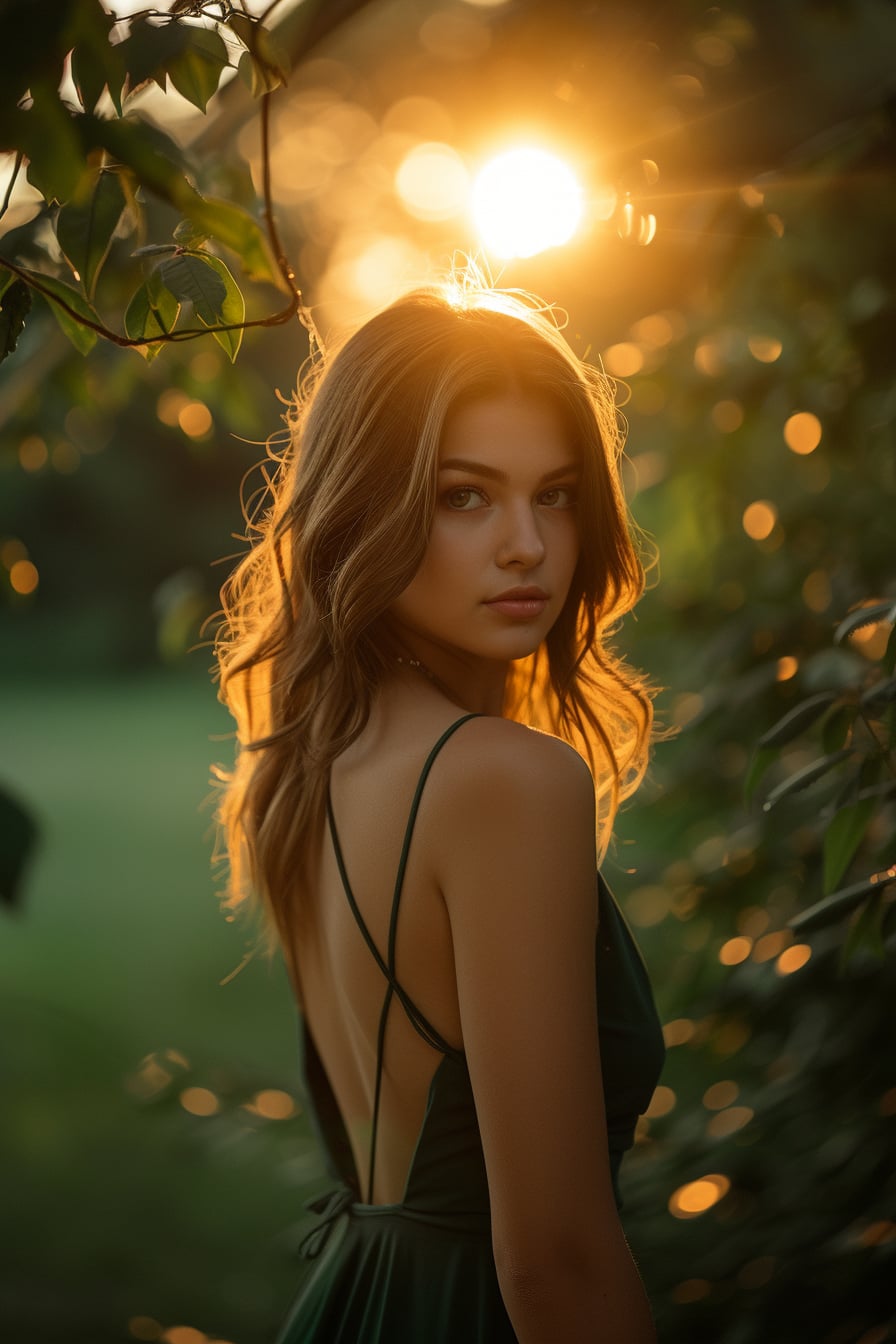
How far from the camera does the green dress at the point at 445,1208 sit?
1.34 meters

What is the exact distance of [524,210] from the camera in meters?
2.00

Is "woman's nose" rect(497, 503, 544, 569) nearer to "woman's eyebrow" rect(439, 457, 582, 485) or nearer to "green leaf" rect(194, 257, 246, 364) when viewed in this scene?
"woman's eyebrow" rect(439, 457, 582, 485)

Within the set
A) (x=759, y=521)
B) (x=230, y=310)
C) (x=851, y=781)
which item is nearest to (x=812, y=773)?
(x=851, y=781)

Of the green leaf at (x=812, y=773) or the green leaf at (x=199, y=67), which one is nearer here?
the green leaf at (x=199, y=67)

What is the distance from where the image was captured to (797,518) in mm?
2688

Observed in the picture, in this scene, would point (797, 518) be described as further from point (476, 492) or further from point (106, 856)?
point (106, 856)

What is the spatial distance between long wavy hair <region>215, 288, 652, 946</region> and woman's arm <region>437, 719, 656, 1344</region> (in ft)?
1.00

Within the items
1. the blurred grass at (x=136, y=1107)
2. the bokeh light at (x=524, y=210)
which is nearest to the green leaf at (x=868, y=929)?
the blurred grass at (x=136, y=1107)

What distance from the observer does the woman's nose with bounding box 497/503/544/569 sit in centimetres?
137

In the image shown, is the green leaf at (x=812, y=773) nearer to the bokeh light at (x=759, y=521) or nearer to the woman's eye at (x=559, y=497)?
the woman's eye at (x=559, y=497)

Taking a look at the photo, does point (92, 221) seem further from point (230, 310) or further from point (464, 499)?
point (464, 499)

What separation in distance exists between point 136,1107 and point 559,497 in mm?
3988

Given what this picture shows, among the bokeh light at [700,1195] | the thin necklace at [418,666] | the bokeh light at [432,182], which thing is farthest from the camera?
the bokeh light at [432,182]

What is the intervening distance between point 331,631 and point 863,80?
9.11 feet
